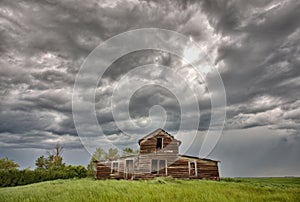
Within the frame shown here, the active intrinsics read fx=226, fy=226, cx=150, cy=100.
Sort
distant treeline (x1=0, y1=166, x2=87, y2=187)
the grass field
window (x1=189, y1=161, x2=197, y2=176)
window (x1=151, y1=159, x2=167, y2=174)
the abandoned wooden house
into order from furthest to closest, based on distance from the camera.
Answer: distant treeline (x1=0, y1=166, x2=87, y2=187) < window (x1=151, y1=159, x2=167, y2=174) < the abandoned wooden house < window (x1=189, y1=161, x2=197, y2=176) < the grass field

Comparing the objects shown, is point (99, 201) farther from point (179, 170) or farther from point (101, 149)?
point (101, 149)

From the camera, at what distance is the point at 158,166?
32750mm

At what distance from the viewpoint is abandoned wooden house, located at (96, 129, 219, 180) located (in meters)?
31.8

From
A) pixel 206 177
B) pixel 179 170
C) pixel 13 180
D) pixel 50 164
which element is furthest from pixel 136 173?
pixel 50 164

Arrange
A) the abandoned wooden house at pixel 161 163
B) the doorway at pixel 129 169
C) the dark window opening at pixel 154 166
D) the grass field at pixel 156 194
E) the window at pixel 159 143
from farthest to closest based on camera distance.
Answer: the window at pixel 159 143 < the doorway at pixel 129 169 < the dark window opening at pixel 154 166 < the abandoned wooden house at pixel 161 163 < the grass field at pixel 156 194

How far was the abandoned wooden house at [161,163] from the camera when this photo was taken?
1254 inches

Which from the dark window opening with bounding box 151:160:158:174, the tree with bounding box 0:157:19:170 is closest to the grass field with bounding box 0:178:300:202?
the dark window opening with bounding box 151:160:158:174

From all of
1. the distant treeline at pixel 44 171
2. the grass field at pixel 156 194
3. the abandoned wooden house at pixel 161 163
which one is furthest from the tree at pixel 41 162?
the grass field at pixel 156 194

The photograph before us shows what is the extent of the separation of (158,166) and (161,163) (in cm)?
63

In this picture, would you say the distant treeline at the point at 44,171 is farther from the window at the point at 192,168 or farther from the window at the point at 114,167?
the window at the point at 192,168

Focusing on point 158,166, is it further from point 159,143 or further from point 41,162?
point 41,162

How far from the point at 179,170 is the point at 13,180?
24.4 metres

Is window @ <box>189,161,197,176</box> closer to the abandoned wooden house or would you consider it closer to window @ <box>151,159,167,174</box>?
the abandoned wooden house

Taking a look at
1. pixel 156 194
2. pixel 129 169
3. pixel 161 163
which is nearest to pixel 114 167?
pixel 129 169
